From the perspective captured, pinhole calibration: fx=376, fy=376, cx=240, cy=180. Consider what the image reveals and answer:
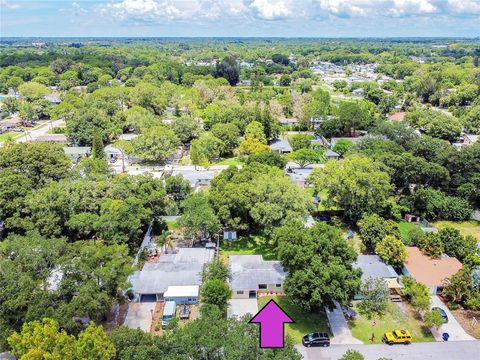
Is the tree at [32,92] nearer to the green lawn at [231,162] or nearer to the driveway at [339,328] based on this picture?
the green lawn at [231,162]

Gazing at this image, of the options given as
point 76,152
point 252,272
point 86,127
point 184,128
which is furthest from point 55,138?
point 252,272

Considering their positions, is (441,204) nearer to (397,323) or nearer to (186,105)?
(397,323)

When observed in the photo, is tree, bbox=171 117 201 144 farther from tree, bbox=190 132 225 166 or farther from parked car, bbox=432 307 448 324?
parked car, bbox=432 307 448 324

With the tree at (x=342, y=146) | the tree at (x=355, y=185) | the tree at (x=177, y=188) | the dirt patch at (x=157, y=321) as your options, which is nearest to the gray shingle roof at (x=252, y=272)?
the dirt patch at (x=157, y=321)

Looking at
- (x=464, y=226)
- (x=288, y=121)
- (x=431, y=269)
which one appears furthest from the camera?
(x=288, y=121)

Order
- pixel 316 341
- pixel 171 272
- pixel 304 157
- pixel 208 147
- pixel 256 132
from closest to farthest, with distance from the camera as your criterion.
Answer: pixel 316 341, pixel 171 272, pixel 304 157, pixel 208 147, pixel 256 132

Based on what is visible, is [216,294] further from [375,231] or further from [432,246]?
[432,246]
